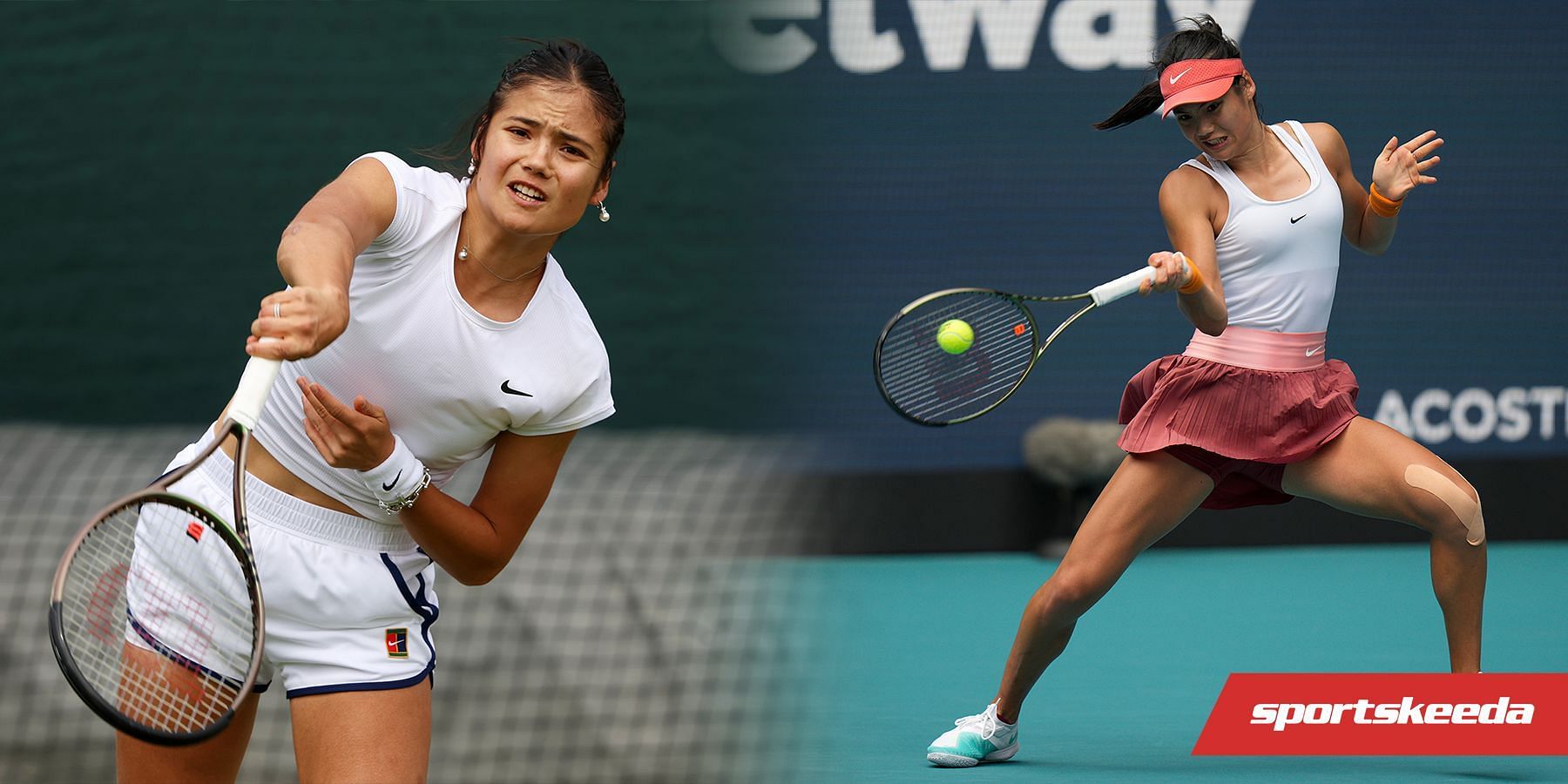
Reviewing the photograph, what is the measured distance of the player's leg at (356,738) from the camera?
1806mm

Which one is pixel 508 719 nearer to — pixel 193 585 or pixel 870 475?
pixel 193 585

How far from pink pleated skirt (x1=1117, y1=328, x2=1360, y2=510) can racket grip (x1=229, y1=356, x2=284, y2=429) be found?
4.78 feet

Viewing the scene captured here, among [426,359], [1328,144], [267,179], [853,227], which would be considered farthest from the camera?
[853,227]

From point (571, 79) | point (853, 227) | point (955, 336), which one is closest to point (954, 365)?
point (955, 336)

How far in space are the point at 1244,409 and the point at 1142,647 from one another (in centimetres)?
135

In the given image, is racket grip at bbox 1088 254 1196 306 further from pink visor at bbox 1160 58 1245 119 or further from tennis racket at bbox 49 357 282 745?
tennis racket at bbox 49 357 282 745

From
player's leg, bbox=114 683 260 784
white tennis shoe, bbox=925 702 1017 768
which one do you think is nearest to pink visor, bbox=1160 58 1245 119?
white tennis shoe, bbox=925 702 1017 768

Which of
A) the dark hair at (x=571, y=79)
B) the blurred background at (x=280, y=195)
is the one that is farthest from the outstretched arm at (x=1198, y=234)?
the blurred background at (x=280, y=195)

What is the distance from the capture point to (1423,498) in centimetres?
267

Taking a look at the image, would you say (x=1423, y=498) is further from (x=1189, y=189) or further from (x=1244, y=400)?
(x=1189, y=189)

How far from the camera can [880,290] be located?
5.31 meters

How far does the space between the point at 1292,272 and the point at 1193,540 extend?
2.81 meters

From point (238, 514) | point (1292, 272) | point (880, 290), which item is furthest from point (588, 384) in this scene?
point (880, 290)

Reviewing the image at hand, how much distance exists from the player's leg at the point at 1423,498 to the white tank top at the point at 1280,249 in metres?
0.22
